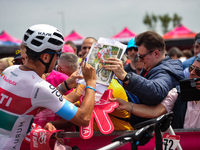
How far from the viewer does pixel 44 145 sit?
2.33 m

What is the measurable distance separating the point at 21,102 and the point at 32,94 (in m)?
0.12

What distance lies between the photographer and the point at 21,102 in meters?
1.93

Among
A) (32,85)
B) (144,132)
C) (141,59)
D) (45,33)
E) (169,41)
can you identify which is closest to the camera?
(144,132)

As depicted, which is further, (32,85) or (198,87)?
(198,87)

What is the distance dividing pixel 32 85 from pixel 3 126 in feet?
1.47

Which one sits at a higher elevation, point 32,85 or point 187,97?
point 32,85

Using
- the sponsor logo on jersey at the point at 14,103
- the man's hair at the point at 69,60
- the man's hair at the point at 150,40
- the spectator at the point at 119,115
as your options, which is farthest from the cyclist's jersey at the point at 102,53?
the man's hair at the point at 69,60

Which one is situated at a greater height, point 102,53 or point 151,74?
point 102,53

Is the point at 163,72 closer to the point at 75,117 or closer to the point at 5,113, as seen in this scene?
the point at 75,117

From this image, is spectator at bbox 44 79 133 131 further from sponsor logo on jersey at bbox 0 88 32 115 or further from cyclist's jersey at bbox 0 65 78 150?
sponsor logo on jersey at bbox 0 88 32 115

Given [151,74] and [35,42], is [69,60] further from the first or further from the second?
[35,42]

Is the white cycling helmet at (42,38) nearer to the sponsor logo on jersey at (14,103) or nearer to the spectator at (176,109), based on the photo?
the sponsor logo on jersey at (14,103)

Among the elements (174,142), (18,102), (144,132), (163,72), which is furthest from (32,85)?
(163,72)

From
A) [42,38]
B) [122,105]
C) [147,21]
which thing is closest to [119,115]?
[122,105]
